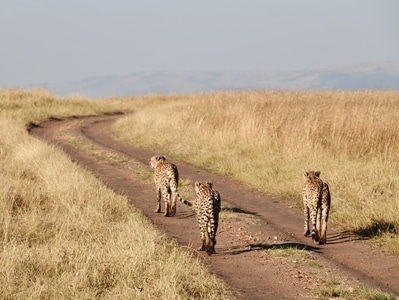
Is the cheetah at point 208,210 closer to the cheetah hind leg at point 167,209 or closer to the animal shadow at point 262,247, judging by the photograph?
the animal shadow at point 262,247

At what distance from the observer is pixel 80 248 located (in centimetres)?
733

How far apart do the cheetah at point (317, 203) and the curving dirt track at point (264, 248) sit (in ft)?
0.67

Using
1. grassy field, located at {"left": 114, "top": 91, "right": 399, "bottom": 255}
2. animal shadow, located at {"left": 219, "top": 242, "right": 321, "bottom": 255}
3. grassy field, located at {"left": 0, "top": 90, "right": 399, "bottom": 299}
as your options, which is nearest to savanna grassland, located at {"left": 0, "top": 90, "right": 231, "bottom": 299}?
grassy field, located at {"left": 0, "top": 90, "right": 399, "bottom": 299}

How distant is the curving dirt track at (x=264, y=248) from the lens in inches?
283

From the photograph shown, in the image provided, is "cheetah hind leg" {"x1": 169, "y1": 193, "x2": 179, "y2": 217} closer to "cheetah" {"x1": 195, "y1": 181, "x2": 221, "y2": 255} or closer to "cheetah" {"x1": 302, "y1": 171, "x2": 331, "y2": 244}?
"cheetah" {"x1": 302, "y1": 171, "x2": 331, "y2": 244}

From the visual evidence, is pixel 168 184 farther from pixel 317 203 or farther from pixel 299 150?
pixel 299 150

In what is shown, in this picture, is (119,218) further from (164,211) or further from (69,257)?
(69,257)

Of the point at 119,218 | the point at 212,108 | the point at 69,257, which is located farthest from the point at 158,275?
the point at 212,108

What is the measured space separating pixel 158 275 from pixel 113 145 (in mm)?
15646

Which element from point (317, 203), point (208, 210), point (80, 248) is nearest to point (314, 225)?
point (317, 203)

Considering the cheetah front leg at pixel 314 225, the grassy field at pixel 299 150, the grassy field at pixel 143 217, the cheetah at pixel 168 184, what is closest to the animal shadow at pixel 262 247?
the cheetah front leg at pixel 314 225

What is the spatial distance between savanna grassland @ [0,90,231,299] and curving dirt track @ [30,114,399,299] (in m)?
0.52

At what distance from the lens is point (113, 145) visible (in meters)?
22.0

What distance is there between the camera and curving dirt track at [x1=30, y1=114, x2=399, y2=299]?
7176mm
